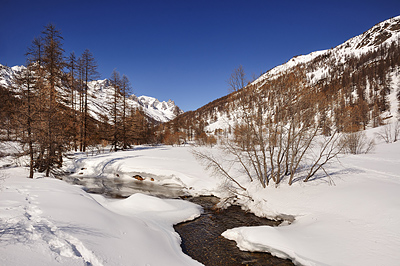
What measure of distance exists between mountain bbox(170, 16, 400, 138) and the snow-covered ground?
444 centimetres

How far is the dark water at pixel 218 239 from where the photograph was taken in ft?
20.5

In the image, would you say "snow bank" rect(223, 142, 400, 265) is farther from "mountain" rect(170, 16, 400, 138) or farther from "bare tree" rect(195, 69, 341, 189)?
"mountain" rect(170, 16, 400, 138)

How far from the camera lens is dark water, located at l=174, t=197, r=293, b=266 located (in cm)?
625

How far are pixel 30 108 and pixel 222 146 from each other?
1324 cm

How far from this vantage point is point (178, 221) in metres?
9.02

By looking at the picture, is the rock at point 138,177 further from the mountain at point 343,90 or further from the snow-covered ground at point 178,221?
the mountain at point 343,90

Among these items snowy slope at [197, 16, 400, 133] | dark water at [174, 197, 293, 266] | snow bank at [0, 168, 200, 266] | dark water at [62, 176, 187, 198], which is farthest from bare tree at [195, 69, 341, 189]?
snow bank at [0, 168, 200, 266]

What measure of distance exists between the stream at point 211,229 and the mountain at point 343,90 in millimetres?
5161

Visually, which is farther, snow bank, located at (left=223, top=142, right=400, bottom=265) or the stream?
the stream

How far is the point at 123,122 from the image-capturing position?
29188 millimetres

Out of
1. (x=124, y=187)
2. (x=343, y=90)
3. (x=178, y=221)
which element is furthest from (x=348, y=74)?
(x=178, y=221)

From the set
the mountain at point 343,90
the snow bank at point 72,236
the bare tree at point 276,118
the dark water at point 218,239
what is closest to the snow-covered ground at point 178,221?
the snow bank at point 72,236

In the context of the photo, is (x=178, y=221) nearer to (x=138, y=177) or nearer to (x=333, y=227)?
(x=333, y=227)

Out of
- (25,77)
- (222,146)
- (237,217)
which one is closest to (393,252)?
(237,217)
